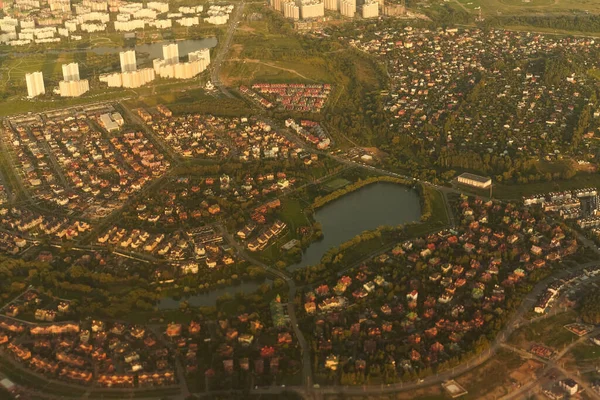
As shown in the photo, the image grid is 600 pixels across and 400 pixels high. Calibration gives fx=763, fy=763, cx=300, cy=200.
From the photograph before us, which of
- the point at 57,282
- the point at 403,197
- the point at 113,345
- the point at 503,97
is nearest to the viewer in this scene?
the point at 113,345

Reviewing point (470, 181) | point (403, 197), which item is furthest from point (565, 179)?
point (403, 197)

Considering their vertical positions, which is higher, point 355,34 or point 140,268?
point 355,34

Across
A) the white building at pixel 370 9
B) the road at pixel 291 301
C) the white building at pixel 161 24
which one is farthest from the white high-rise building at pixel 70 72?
the white building at pixel 370 9

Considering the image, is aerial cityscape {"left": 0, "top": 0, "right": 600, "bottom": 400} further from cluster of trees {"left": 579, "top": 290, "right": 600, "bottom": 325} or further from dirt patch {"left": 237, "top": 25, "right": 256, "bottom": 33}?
dirt patch {"left": 237, "top": 25, "right": 256, "bottom": 33}

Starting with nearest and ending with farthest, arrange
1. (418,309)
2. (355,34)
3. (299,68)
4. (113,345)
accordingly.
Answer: (113,345) → (418,309) → (299,68) → (355,34)

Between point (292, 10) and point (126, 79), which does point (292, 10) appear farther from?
point (126, 79)

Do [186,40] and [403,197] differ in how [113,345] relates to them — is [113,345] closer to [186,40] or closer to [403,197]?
[403,197]
